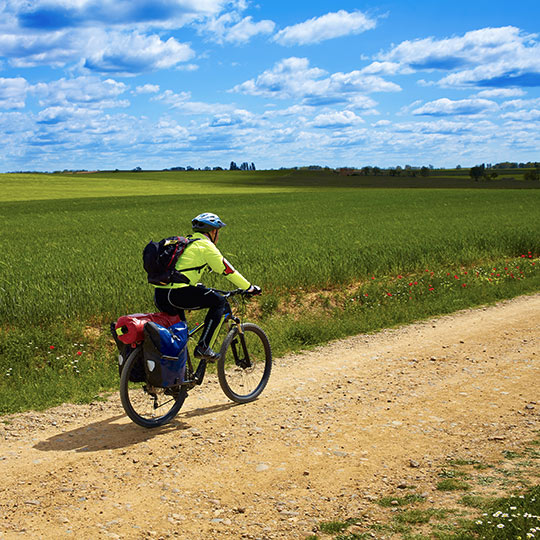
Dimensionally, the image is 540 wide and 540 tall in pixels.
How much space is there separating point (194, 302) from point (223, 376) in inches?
40.2

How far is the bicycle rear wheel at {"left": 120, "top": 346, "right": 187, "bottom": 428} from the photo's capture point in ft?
20.8

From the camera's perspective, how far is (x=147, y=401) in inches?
269

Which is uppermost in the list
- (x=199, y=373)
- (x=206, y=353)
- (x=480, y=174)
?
(x=480, y=174)

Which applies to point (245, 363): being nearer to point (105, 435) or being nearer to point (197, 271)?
point (197, 271)

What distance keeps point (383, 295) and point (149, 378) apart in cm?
837

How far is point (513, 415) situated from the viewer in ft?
22.5

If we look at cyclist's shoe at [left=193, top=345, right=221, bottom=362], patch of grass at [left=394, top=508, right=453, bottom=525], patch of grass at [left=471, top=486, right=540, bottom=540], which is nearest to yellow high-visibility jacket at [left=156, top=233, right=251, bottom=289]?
cyclist's shoe at [left=193, top=345, right=221, bottom=362]

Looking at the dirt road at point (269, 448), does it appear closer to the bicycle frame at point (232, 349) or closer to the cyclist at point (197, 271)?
the bicycle frame at point (232, 349)

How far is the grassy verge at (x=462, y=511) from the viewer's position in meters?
4.36

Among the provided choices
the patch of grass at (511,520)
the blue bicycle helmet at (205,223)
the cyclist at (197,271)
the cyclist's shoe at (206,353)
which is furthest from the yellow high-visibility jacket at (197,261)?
the patch of grass at (511,520)

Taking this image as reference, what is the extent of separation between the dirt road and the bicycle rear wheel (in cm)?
15

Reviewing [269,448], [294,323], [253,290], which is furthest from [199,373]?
[294,323]

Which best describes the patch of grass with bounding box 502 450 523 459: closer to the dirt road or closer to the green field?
the dirt road

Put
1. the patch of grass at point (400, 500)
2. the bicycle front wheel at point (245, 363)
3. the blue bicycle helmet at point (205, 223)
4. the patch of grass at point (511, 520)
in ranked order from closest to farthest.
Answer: the patch of grass at point (511, 520) < the patch of grass at point (400, 500) < the blue bicycle helmet at point (205, 223) < the bicycle front wheel at point (245, 363)
